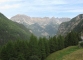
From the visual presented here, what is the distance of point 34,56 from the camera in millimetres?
71438

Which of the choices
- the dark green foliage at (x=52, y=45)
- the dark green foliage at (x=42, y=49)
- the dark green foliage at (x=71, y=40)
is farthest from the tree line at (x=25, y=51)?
the dark green foliage at (x=71, y=40)

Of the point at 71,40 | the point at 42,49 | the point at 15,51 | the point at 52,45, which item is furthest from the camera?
the point at 71,40

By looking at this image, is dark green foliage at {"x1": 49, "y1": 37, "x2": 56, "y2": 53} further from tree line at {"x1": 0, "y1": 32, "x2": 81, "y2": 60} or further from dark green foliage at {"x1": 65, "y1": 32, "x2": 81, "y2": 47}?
dark green foliage at {"x1": 65, "y1": 32, "x2": 81, "y2": 47}

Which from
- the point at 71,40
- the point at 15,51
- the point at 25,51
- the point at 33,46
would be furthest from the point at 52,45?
the point at 15,51

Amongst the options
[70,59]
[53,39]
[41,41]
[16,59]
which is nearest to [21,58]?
[16,59]

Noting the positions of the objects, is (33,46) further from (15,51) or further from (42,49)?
(15,51)

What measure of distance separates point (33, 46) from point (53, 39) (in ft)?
65.6

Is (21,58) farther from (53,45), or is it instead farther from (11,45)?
(53,45)

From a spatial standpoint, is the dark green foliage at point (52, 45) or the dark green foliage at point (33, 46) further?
the dark green foliage at point (52, 45)

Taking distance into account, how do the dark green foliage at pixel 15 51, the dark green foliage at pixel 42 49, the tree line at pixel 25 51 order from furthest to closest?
the dark green foliage at pixel 42 49, the dark green foliage at pixel 15 51, the tree line at pixel 25 51

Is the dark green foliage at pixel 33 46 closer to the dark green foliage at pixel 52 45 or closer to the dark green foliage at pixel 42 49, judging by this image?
the dark green foliage at pixel 42 49

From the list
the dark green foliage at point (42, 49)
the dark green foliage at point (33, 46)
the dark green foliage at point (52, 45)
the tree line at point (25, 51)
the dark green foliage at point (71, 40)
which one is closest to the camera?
the tree line at point (25, 51)

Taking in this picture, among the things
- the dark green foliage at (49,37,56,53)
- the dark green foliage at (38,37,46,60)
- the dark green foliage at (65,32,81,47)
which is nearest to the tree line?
the dark green foliage at (38,37,46,60)

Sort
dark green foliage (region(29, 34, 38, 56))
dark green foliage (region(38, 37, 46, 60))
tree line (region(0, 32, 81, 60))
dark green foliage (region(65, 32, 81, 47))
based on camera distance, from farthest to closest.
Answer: dark green foliage (region(65, 32, 81, 47)) < dark green foliage (region(38, 37, 46, 60)) < dark green foliage (region(29, 34, 38, 56)) < tree line (region(0, 32, 81, 60))
